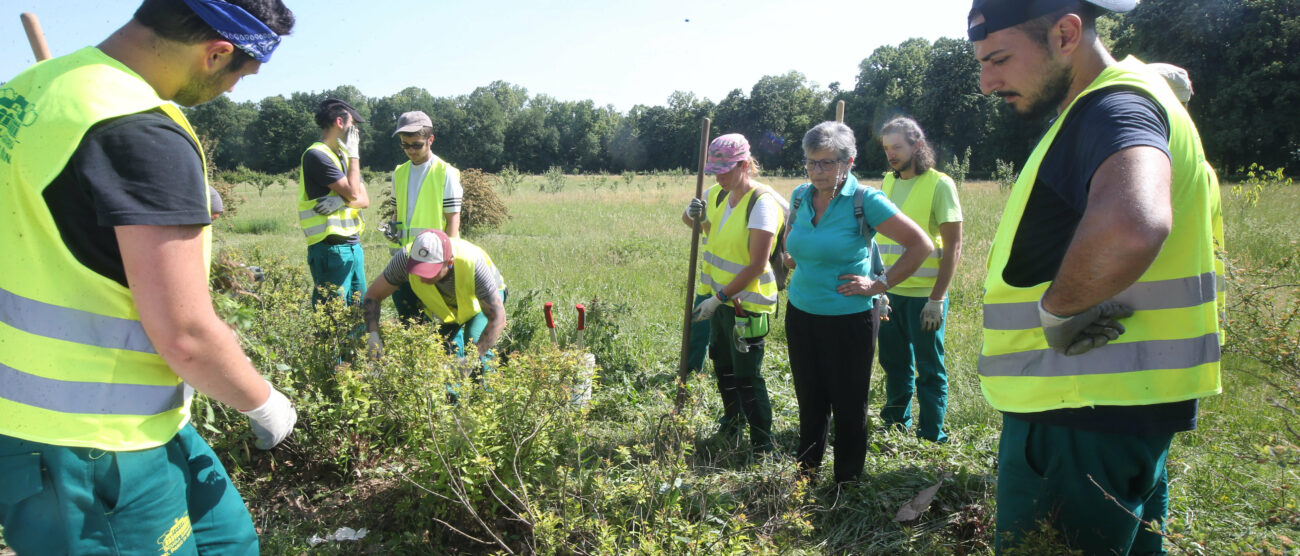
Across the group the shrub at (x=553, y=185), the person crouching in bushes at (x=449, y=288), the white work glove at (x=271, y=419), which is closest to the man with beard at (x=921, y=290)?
the person crouching in bushes at (x=449, y=288)

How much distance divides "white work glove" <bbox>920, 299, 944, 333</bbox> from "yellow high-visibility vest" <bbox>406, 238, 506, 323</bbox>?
254 centimetres

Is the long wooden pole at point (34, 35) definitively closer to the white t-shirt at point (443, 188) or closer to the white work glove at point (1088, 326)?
the white t-shirt at point (443, 188)

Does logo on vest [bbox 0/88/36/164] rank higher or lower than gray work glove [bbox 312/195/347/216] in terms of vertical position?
higher

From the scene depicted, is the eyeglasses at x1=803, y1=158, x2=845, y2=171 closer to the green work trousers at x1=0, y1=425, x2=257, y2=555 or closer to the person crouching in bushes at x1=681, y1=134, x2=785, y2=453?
the person crouching in bushes at x1=681, y1=134, x2=785, y2=453

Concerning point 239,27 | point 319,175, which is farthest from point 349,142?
point 239,27

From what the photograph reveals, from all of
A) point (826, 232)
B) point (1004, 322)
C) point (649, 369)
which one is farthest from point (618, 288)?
point (1004, 322)

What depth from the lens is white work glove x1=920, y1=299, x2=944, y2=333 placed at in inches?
143

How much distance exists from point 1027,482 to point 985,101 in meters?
49.8

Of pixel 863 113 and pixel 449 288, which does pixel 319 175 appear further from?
pixel 863 113

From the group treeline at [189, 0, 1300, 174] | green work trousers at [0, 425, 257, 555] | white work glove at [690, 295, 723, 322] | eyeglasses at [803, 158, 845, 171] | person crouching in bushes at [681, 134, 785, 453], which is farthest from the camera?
treeline at [189, 0, 1300, 174]

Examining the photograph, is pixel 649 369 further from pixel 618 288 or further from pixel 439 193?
pixel 618 288

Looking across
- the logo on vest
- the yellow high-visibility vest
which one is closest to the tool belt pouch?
the yellow high-visibility vest

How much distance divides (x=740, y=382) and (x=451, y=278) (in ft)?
5.81

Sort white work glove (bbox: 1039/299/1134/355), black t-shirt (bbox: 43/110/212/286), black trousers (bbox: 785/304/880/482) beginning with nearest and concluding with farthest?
black t-shirt (bbox: 43/110/212/286), white work glove (bbox: 1039/299/1134/355), black trousers (bbox: 785/304/880/482)
